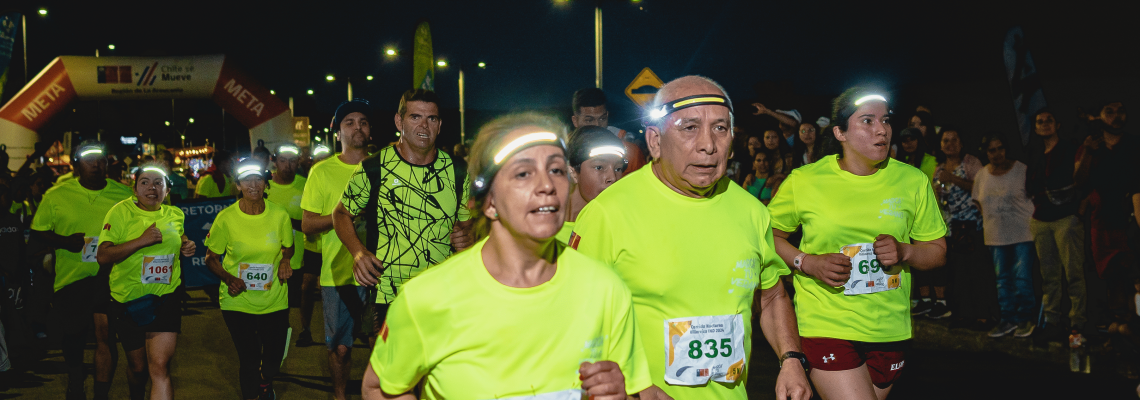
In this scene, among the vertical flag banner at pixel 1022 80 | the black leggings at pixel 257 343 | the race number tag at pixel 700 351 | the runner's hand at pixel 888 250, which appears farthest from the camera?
the vertical flag banner at pixel 1022 80

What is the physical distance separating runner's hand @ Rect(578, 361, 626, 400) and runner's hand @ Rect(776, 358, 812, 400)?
1.19 meters

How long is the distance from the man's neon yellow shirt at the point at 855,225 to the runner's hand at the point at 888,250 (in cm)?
15

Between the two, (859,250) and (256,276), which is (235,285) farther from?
(859,250)

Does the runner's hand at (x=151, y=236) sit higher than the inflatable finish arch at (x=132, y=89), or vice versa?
the inflatable finish arch at (x=132, y=89)

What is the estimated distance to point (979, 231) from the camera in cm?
1018

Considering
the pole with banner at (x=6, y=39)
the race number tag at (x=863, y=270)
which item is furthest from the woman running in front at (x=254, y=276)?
the pole with banner at (x=6, y=39)

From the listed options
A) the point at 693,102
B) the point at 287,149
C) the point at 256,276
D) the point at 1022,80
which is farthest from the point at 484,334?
the point at 1022,80

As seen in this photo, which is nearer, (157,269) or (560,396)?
(560,396)

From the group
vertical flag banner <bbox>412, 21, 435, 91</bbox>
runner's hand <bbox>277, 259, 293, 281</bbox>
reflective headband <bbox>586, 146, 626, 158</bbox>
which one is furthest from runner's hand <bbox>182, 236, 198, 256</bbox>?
vertical flag banner <bbox>412, 21, 435, 91</bbox>

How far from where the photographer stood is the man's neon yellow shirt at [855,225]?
4.70 metres

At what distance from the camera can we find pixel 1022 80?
33.2 feet

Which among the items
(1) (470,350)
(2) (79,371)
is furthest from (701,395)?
(2) (79,371)

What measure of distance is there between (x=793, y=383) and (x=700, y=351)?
1.51ft

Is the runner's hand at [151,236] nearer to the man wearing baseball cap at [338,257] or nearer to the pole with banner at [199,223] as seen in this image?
the man wearing baseball cap at [338,257]
